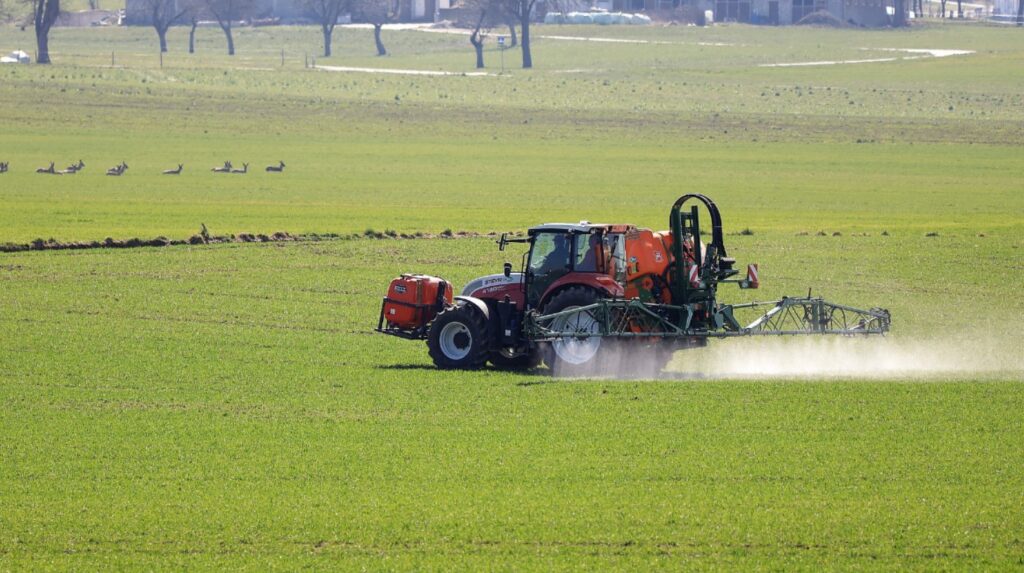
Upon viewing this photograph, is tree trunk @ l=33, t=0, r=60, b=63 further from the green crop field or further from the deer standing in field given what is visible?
the deer standing in field

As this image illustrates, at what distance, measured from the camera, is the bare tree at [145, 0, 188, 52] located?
474 feet

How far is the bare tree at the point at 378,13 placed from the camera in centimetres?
15388

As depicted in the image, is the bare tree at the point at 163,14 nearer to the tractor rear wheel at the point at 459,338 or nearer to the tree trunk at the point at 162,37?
the tree trunk at the point at 162,37

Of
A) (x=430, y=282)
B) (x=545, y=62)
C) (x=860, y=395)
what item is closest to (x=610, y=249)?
(x=430, y=282)

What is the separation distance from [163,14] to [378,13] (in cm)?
2051

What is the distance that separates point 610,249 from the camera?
917 inches

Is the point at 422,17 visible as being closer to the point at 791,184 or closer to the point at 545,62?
the point at 545,62

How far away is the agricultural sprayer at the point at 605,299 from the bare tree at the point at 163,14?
12484 cm

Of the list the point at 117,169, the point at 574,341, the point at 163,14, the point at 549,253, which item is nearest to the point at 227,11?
the point at 163,14

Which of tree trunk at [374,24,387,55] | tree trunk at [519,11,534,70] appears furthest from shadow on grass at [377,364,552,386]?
tree trunk at [374,24,387,55]

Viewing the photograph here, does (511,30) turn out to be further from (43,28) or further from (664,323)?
(664,323)

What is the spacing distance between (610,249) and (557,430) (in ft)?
17.0

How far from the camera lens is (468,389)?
21562mm

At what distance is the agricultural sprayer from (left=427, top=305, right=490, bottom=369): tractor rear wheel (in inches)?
0.6
